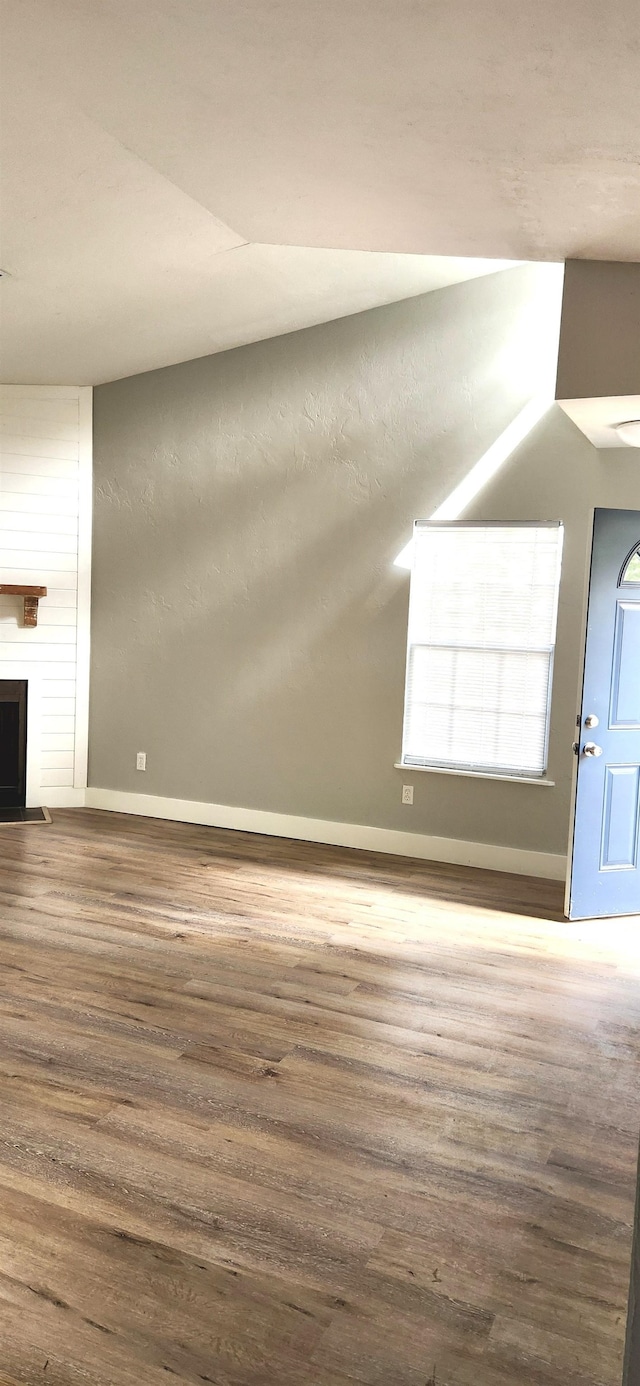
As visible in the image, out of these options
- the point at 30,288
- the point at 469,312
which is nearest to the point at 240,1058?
the point at 30,288

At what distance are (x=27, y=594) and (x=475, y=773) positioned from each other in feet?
10.2

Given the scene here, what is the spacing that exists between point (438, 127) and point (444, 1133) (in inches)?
115

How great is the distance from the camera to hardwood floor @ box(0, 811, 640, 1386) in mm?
1928

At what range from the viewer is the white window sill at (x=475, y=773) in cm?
532

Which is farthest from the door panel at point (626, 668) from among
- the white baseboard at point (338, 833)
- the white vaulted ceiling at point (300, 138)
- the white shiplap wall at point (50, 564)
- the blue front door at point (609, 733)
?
the white shiplap wall at point (50, 564)

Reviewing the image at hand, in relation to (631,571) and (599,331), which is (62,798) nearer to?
(631,571)

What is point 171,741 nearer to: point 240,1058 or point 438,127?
point 240,1058

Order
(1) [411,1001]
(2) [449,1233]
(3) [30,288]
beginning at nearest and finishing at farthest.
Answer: (2) [449,1233] < (1) [411,1001] < (3) [30,288]

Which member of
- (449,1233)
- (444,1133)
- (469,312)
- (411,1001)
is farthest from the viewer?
(469,312)

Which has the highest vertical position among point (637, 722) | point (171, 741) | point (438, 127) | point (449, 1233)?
point (438, 127)

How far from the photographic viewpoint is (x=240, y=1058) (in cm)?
310

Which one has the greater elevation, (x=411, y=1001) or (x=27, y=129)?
(x=27, y=129)

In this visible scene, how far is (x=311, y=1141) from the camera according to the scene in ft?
8.64

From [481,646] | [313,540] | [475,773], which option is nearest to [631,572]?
[481,646]
